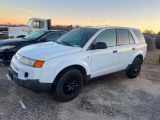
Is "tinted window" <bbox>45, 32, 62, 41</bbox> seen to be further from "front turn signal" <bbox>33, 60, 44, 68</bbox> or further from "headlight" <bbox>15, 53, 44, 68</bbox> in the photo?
"front turn signal" <bbox>33, 60, 44, 68</bbox>

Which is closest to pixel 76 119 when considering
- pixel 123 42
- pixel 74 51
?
pixel 74 51

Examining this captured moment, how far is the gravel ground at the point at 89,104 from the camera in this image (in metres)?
3.56

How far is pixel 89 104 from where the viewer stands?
4.09 metres

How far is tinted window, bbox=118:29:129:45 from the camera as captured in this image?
5415mm

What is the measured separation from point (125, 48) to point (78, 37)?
5.08 feet

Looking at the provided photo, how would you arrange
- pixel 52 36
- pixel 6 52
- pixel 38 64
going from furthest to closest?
pixel 52 36 → pixel 6 52 → pixel 38 64

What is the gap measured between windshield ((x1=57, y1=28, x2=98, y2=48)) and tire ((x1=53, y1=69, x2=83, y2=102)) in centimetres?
75

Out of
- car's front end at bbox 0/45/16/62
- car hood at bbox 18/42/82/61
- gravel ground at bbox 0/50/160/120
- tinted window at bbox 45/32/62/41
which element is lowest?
gravel ground at bbox 0/50/160/120

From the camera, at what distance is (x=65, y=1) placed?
14.2 meters

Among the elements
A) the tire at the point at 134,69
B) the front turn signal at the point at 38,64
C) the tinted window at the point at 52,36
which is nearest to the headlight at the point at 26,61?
the front turn signal at the point at 38,64

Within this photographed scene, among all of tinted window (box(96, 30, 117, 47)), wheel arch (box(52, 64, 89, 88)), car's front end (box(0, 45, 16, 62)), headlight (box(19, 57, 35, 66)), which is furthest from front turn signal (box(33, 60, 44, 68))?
car's front end (box(0, 45, 16, 62))

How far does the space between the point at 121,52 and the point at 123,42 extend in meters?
0.37

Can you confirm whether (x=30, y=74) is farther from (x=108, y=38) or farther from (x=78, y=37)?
(x=108, y=38)

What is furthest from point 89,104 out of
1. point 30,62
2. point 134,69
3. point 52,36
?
point 52,36
